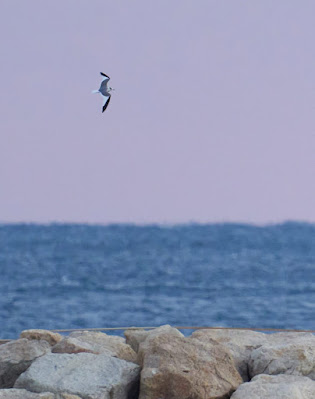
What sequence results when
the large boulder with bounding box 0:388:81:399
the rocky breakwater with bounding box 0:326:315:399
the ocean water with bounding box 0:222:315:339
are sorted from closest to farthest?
the large boulder with bounding box 0:388:81:399
the rocky breakwater with bounding box 0:326:315:399
the ocean water with bounding box 0:222:315:339

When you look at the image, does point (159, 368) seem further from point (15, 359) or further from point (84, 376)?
point (15, 359)

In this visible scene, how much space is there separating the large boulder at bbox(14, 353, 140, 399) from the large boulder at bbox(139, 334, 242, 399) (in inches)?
→ 3.6

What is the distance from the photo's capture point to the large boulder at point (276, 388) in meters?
3.72

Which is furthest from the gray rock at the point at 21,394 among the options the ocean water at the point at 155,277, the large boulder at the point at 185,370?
the ocean water at the point at 155,277

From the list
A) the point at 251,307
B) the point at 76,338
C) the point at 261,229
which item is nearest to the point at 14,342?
the point at 76,338

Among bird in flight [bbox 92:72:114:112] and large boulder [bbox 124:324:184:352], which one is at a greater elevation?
bird in flight [bbox 92:72:114:112]

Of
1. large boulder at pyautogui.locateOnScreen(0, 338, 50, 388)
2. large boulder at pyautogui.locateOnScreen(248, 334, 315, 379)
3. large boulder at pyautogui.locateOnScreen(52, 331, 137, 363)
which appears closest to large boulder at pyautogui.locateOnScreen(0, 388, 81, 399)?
Result: large boulder at pyautogui.locateOnScreen(0, 338, 50, 388)

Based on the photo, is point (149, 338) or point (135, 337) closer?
point (149, 338)

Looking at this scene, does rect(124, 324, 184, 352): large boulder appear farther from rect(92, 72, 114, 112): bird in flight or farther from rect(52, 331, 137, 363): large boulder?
rect(92, 72, 114, 112): bird in flight

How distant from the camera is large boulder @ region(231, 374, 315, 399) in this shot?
3.72 m

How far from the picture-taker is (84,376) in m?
3.90

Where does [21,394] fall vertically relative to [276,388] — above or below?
below

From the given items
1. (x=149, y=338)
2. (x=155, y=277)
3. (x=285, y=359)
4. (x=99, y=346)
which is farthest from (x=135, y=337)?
(x=155, y=277)

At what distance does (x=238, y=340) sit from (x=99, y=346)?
65 centimetres
